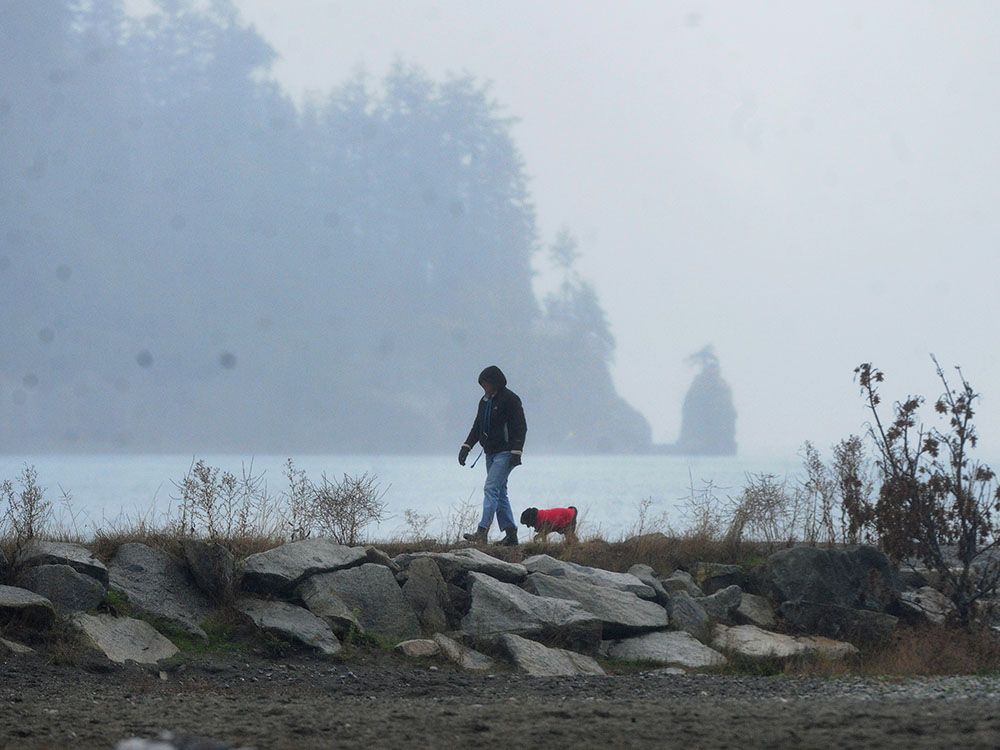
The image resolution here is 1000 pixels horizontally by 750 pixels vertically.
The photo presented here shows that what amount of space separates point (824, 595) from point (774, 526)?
213cm

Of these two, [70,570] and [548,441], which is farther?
[548,441]

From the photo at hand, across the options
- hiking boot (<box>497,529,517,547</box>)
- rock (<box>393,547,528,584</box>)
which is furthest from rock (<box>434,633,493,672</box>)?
hiking boot (<box>497,529,517,547</box>)

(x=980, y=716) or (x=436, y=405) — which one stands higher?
(x=436, y=405)

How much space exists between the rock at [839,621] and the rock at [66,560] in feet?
23.1

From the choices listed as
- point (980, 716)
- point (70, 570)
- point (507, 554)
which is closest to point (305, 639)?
point (70, 570)

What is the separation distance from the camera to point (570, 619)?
10.7 m

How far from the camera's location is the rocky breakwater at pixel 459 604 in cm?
988

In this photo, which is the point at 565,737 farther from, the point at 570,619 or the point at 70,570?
the point at 70,570

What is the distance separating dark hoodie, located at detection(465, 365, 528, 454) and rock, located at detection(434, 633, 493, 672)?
426cm

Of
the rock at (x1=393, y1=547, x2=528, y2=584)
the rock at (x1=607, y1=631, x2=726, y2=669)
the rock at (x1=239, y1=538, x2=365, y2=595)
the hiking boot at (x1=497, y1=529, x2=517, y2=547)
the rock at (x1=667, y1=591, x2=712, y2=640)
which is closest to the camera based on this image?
the rock at (x1=239, y1=538, x2=365, y2=595)

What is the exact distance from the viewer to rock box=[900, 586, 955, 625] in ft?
41.1

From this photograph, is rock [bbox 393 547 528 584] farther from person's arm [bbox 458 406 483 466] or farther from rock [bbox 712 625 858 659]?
person's arm [bbox 458 406 483 466]

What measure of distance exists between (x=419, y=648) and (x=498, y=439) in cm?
461

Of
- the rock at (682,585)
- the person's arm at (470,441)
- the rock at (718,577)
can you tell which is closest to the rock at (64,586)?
the person's arm at (470,441)
